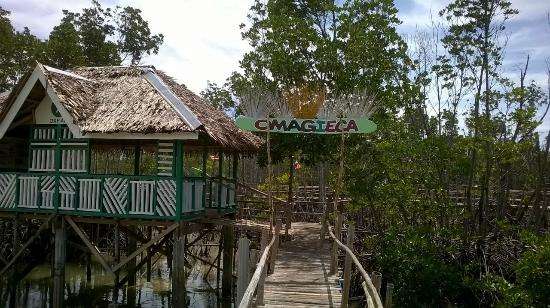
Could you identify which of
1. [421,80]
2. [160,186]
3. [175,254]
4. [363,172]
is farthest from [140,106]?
[421,80]

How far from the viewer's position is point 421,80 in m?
15.3

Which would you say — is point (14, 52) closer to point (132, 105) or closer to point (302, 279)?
point (132, 105)

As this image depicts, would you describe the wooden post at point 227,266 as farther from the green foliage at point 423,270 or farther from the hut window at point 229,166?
the green foliage at point 423,270

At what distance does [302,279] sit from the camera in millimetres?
9172

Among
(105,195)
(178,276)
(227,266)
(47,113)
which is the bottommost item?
Result: (227,266)

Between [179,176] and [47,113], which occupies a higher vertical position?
[47,113]

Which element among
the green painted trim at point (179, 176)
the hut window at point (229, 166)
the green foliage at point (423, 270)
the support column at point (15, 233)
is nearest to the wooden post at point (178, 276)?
the green painted trim at point (179, 176)

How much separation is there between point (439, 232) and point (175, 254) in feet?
22.7

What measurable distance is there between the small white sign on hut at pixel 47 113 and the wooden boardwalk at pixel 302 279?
5.74 metres

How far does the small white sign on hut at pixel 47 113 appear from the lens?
1209 centimetres

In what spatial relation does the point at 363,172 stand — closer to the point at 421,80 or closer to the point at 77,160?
the point at 421,80

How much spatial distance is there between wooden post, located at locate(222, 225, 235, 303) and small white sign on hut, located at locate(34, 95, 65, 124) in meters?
5.22

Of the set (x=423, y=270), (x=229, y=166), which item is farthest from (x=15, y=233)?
(x=423, y=270)

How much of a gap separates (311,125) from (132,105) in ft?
13.1
